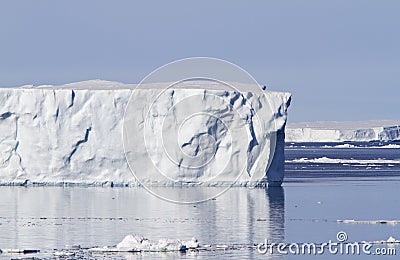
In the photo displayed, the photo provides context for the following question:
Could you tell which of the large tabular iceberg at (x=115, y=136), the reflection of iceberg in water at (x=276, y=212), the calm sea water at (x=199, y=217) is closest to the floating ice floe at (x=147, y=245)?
the calm sea water at (x=199, y=217)

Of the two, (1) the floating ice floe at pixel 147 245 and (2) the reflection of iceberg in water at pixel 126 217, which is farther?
(2) the reflection of iceberg in water at pixel 126 217

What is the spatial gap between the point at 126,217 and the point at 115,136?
307 inches

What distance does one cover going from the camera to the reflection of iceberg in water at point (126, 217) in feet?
56.5

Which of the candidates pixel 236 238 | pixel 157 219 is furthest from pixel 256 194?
pixel 236 238

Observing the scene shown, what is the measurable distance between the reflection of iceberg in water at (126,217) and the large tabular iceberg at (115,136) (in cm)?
58

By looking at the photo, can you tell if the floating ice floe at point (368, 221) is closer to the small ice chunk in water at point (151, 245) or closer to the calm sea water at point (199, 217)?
the calm sea water at point (199, 217)

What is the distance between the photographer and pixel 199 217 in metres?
20.5

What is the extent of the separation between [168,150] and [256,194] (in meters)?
2.96

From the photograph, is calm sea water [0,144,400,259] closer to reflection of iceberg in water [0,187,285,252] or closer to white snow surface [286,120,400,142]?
reflection of iceberg in water [0,187,285,252]

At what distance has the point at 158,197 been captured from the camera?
82.0 feet

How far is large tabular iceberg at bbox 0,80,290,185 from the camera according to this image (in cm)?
2733

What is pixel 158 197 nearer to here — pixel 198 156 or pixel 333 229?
pixel 198 156

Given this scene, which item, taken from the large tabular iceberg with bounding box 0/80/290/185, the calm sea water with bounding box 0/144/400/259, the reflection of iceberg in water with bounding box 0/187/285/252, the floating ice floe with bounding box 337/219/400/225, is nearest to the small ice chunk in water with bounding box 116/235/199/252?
the calm sea water with bounding box 0/144/400/259
